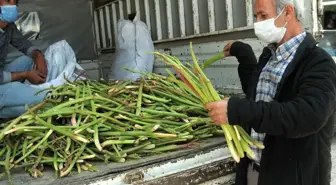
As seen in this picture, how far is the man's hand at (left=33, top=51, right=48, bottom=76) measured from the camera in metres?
3.54

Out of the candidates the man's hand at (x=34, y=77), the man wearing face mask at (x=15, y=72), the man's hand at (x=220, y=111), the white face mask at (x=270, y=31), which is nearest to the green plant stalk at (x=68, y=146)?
the man's hand at (x=220, y=111)

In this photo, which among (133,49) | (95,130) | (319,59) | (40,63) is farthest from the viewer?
A: (133,49)

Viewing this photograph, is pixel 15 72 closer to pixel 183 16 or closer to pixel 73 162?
pixel 183 16

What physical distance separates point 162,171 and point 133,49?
2.71 m

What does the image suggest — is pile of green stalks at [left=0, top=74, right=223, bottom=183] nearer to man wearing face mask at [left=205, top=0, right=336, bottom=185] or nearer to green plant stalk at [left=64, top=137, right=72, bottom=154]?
green plant stalk at [left=64, top=137, right=72, bottom=154]

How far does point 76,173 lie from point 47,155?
0.25m

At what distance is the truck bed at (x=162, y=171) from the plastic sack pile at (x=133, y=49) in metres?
2.26

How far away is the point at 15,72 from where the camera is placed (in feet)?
10.8

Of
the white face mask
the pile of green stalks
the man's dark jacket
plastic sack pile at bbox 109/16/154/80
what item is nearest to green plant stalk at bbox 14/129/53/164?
the pile of green stalks

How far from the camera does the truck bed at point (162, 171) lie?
5.50 ft

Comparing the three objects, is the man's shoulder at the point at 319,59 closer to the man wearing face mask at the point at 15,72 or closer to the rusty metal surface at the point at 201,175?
the rusty metal surface at the point at 201,175

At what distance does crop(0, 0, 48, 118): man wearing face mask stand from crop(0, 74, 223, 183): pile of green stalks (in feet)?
3.12

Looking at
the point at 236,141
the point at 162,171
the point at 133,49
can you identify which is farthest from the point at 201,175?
the point at 133,49

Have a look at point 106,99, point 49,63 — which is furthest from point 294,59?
point 49,63
